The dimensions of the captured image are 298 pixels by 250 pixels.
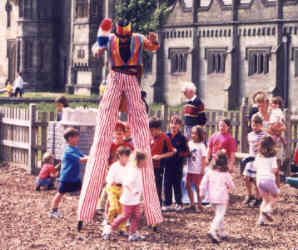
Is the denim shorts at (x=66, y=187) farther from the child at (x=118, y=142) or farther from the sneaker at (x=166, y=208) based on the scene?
the sneaker at (x=166, y=208)

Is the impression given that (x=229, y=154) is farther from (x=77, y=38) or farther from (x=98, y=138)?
(x=77, y=38)

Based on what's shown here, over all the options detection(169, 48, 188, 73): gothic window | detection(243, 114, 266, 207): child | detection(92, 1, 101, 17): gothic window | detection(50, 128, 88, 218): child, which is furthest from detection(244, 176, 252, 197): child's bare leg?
detection(92, 1, 101, 17): gothic window

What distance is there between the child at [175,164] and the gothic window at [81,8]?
123ft

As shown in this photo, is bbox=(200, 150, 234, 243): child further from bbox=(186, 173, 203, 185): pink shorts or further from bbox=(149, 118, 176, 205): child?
bbox=(186, 173, 203, 185): pink shorts

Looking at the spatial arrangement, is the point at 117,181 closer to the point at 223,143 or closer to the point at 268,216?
the point at 268,216

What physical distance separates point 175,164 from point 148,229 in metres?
1.54

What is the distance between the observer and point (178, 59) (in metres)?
40.1

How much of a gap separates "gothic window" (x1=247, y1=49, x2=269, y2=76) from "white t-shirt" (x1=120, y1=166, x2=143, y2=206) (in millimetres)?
27802

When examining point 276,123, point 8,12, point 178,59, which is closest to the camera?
point 276,123

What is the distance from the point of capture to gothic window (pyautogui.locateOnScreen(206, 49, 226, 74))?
3734cm

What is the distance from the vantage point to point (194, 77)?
38688mm

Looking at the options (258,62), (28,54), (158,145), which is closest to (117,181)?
(158,145)

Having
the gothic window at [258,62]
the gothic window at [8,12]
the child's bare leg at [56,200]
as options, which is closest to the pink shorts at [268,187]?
the child's bare leg at [56,200]

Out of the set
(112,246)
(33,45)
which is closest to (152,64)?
(33,45)
